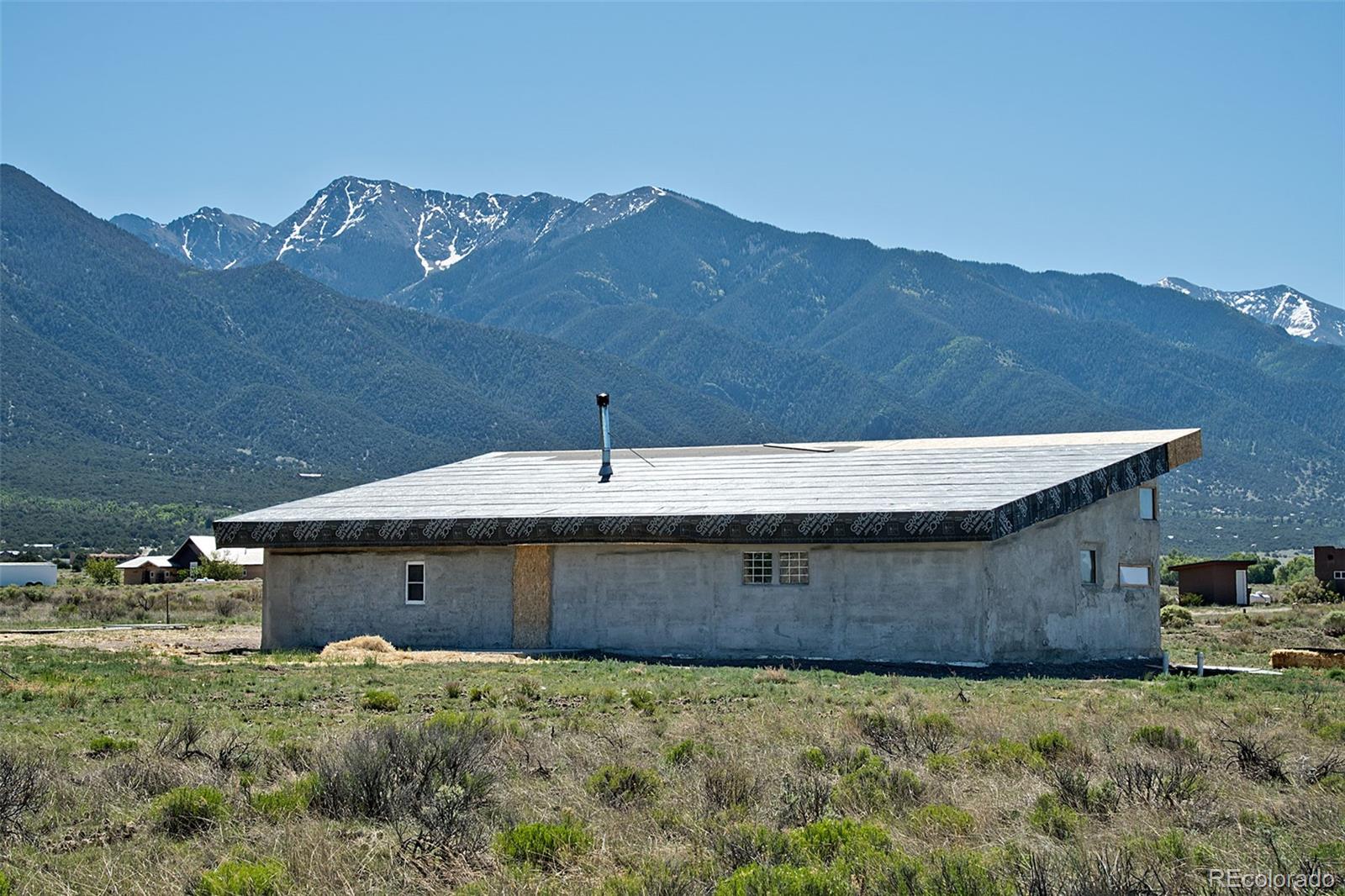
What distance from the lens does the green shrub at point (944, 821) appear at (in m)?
10.4

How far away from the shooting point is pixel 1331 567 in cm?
6125

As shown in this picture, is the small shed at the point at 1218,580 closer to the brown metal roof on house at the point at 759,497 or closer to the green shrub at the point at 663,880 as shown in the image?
the brown metal roof on house at the point at 759,497

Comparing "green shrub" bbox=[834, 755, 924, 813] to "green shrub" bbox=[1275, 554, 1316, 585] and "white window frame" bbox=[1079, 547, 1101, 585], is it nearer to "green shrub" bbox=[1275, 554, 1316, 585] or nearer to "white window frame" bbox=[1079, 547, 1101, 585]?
"white window frame" bbox=[1079, 547, 1101, 585]

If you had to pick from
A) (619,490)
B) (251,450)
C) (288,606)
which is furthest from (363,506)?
(251,450)

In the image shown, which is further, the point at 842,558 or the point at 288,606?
the point at 288,606

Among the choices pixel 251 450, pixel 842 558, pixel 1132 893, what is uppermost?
pixel 251 450

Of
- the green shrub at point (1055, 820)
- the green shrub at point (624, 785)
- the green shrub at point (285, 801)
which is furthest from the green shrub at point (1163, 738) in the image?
the green shrub at point (285, 801)

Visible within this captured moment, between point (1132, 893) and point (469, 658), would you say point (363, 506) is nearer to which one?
point (469, 658)

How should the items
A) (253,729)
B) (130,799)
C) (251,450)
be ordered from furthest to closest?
1. (251,450)
2. (253,729)
3. (130,799)

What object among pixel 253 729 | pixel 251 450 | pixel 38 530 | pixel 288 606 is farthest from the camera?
pixel 251 450

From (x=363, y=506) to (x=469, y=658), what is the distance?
6.49 m

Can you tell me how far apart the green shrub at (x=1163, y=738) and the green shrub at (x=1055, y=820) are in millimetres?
3543

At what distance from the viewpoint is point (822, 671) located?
80.4 ft

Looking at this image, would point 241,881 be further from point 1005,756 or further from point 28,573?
point 28,573
